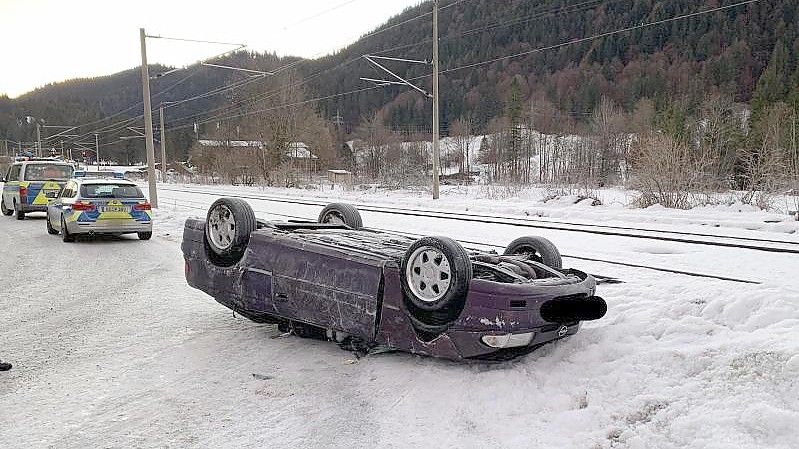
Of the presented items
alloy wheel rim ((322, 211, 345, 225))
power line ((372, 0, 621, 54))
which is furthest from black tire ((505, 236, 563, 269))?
power line ((372, 0, 621, 54))

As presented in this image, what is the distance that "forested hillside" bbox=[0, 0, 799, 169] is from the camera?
96.0 meters

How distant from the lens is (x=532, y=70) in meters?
125

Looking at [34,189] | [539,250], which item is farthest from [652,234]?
[34,189]

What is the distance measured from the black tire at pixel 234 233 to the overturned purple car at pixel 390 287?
1cm

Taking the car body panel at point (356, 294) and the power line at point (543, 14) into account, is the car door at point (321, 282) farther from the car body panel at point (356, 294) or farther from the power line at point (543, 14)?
the power line at point (543, 14)

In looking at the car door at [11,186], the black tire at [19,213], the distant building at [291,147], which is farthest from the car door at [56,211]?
the distant building at [291,147]

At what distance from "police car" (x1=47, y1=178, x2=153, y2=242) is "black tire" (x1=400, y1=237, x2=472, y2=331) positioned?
10.5m

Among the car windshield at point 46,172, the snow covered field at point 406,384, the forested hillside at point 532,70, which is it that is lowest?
the snow covered field at point 406,384

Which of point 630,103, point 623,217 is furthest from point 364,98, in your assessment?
point 623,217

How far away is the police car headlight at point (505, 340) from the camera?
4172 mm

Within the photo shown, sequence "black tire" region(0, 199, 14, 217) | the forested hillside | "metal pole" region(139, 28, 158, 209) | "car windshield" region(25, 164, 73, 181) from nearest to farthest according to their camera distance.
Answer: "car windshield" region(25, 164, 73, 181) < "black tire" region(0, 199, 14, 217) < "metal pole" region(139, 28, 158, 209) < the forested hillside

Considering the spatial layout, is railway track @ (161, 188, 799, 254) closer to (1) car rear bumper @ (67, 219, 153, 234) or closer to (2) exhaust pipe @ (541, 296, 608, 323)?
(2) exhaust pipe @ (541, 296, 608, 323)

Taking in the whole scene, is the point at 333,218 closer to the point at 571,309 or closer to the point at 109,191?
the point at 571,309

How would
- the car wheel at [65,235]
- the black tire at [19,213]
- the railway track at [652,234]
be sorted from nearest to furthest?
the railway track at [652,234] < the car wheel at [65,235] < the black tire at [19,213]
